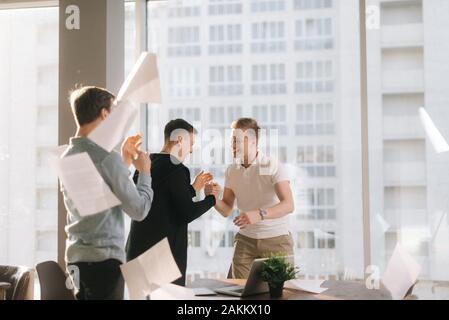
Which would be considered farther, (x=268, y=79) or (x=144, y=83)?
(x=268, y=79)

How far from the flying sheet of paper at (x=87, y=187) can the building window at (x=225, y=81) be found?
2.24m

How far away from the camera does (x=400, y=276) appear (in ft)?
6.45

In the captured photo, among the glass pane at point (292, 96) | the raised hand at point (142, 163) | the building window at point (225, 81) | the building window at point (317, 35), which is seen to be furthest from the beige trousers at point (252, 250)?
the building window at point (317, 35)

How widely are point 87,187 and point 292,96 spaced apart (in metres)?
2.28

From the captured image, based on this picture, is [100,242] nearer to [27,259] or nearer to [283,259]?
[283,259]

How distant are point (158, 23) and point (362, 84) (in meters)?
1.54

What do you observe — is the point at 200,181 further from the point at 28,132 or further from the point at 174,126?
the point at 28,132

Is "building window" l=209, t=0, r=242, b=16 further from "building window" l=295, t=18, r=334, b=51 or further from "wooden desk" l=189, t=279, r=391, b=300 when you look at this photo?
"wooden desk" l=189, t=279, r=391, b=300

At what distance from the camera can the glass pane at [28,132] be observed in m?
4.13

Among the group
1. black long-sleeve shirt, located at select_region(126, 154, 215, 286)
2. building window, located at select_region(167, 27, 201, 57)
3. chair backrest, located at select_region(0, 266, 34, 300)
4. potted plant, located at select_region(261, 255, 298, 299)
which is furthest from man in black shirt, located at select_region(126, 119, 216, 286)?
building window, located at select_region(167, 27, 201, 57)

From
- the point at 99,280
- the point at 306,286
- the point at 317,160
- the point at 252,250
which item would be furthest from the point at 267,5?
the point at 99,280

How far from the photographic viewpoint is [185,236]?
240 centimetres
